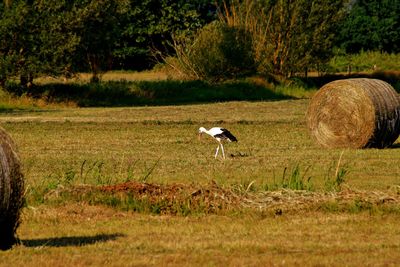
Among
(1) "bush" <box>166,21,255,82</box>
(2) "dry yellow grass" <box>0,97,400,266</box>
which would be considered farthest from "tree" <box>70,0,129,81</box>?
(2) "dry yellow grass" <box>0,97,400,266</box>

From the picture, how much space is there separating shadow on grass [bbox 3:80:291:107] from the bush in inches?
59.9

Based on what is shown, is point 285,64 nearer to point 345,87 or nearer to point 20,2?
point 20,2

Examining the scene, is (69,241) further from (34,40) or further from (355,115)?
(34,40)

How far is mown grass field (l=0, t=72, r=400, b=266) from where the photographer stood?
12.3m

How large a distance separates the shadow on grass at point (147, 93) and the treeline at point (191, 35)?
3.94 ft

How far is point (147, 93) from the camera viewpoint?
55.8m

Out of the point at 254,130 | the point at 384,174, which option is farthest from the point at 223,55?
the point at 384,174

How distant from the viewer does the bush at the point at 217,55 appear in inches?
2440

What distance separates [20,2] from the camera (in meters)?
48.7

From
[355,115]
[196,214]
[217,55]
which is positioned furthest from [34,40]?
[196,214]

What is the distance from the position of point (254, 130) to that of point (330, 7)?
36.2 m

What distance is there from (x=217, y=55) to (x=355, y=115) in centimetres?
3492

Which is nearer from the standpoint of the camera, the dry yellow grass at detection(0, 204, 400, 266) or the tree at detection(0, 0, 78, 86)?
the dry yellow grass at detection(0, 204, 400, 266)

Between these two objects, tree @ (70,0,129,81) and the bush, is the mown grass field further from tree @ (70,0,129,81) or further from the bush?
the bush
